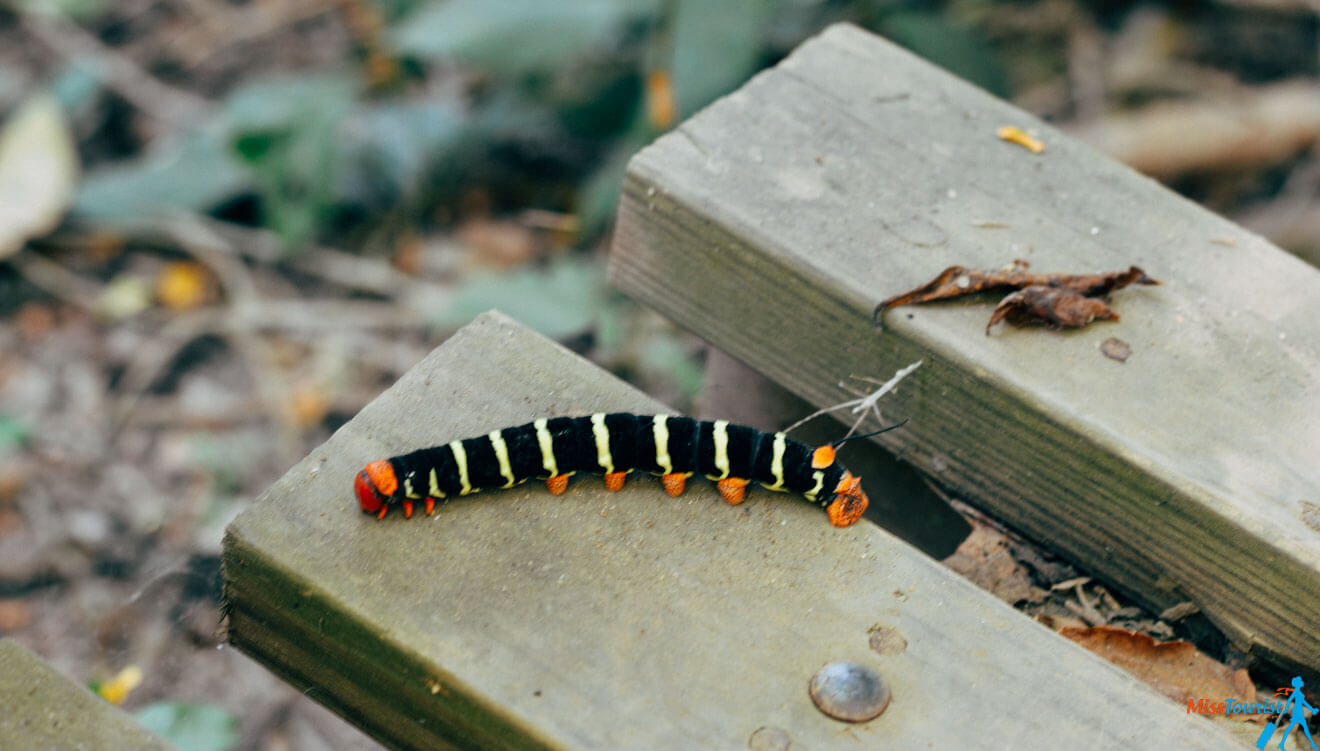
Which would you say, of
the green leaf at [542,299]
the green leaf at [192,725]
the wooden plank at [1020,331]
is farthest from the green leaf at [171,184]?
the wooden plank at [1020,331]

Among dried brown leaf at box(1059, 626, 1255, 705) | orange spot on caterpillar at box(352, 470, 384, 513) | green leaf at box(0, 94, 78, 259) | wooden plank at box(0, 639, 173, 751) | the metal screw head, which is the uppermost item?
orange spot on caterpillar at box(352, 470, 384, 513)

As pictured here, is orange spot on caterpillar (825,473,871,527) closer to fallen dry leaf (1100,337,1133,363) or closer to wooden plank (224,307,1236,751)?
wooden plank (224,307,1236,751)

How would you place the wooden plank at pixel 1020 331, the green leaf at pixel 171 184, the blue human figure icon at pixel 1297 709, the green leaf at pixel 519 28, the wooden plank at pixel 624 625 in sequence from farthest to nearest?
the green leaf at pixel 171 184, the green leaf at pixel 519 28, the wooden plank at pixel 1020 331, the blue human figure icon at pixel 1297 709, the wooden plank at pixel 624 625

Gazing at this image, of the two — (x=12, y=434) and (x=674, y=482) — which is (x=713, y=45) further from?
(x=12, y=434)

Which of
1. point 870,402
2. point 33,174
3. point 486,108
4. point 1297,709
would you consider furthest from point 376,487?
point 33,174

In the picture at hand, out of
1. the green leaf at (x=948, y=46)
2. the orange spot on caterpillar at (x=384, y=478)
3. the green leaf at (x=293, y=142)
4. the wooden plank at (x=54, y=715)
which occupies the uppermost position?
the orange spot on caterpillar at (x=384, y=478)

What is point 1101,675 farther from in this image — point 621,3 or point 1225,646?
point 621,3

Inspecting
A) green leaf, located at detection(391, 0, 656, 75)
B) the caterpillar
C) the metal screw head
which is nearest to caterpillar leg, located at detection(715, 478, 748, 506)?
the caterpillar

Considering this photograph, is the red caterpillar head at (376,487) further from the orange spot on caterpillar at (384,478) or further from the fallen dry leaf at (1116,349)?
the fallen dry leaf at (1116,349)
